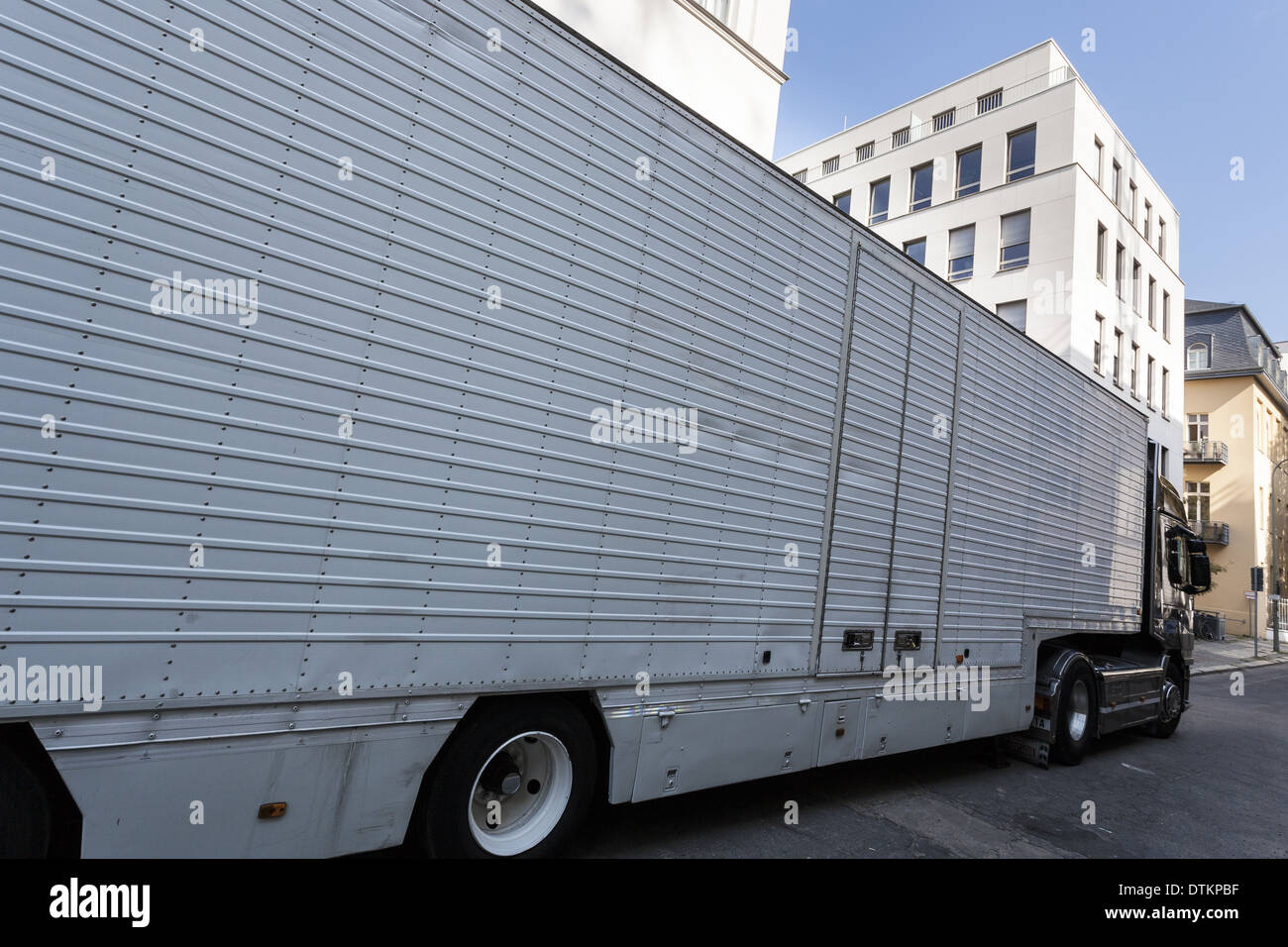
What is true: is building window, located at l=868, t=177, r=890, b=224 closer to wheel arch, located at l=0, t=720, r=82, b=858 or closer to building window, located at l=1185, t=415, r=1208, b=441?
building window, located at l=1185, t=415, r=1208, b=441

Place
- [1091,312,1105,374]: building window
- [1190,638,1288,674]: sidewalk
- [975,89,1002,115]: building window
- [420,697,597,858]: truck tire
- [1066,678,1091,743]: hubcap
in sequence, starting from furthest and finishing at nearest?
[975,89,1002,115]: building window < [1091,312,1105,374]: building window < [1190,638,1288,674]: sidewalk < [1066,678,1091,743]: hubcap < [420,697,597,858]: truck tire

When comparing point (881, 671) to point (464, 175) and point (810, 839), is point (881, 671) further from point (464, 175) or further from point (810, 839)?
point (464, 175)

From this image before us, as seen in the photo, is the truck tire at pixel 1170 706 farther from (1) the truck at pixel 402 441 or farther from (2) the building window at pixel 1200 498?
(2) the building window at pixel 1200 498

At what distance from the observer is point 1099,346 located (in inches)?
916

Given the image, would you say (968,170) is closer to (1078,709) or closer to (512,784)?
(1078,709)

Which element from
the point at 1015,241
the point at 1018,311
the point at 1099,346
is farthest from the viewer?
the point at 1015,241

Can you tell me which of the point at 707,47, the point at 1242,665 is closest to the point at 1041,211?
the point at 1242,665

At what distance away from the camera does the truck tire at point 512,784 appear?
3.08 meters

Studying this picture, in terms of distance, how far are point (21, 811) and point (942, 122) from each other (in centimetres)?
3063

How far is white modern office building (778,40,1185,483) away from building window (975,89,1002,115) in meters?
0.05

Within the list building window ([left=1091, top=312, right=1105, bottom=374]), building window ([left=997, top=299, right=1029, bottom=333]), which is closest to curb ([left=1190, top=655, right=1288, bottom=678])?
building window ([left=1091, top=312, right=1105, bottom=374])

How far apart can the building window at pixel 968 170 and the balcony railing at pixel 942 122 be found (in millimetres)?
1112

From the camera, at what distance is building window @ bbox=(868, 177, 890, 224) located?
27062mm

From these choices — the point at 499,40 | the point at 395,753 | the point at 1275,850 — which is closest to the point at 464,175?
the point at 499,40
